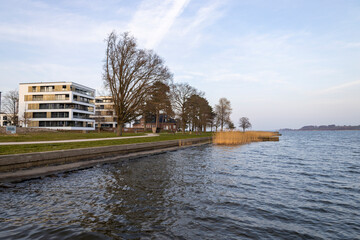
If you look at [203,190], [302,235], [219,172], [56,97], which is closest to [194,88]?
[56,97]

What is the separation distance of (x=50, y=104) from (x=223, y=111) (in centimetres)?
5188

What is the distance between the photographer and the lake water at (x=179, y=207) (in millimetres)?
5328

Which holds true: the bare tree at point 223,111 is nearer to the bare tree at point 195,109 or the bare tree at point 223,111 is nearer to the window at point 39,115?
the bare tree at point 195,109

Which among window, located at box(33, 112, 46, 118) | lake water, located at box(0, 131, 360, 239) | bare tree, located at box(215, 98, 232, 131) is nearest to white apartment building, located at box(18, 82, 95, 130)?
window, located at box(33, 112, 46, 118)

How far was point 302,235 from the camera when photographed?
17.6ft

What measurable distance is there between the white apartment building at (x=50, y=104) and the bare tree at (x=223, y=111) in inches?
1595

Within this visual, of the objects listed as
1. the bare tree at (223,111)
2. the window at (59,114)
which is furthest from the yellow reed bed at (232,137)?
the window at (59,114)

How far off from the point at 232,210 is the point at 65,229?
4651 millimetres

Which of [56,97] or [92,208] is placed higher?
[56,97]

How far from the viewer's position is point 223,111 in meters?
71.7

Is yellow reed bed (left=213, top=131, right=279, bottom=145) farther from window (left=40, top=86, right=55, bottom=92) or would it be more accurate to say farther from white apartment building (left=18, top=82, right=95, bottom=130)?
window (left=40, top=86, right=55, bottom=92)

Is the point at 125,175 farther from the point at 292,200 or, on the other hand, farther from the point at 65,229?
the point at 292,200

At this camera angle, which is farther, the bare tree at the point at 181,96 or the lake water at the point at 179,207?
the bare tree at the point at 181,96

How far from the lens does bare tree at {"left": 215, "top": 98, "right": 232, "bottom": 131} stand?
7088cm
